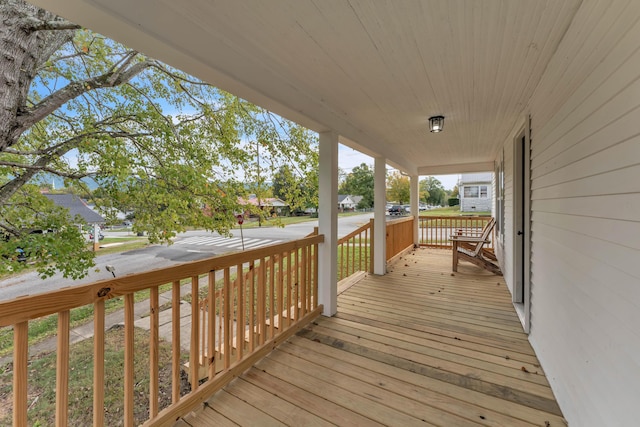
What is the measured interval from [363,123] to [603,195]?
2506 mm

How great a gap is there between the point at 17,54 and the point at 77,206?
1.86 metres

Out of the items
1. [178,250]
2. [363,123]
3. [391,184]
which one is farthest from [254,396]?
[391,184]

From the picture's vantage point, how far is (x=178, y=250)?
9.62 metres

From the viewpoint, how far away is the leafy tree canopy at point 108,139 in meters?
2.58

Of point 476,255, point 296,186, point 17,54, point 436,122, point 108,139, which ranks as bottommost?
point 476,255

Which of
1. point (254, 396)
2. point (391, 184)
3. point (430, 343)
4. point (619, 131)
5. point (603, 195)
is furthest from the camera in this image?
point (391, 184)

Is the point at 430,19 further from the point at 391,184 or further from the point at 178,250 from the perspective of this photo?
the point at 391,184

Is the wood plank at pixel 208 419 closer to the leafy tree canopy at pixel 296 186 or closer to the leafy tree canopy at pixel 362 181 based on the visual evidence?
the leafy tree canopy at pixel 296 186

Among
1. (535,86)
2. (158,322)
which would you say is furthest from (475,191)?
(158,322)

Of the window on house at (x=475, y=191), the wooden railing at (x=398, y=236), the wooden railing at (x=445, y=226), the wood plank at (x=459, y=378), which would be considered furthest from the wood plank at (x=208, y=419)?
the window on house at (x=475, y=191)

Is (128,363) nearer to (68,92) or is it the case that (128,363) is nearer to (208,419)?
(208,419)

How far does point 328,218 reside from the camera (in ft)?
9.35

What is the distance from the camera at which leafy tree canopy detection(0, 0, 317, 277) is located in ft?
8.46

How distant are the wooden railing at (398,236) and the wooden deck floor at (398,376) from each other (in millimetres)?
2154
